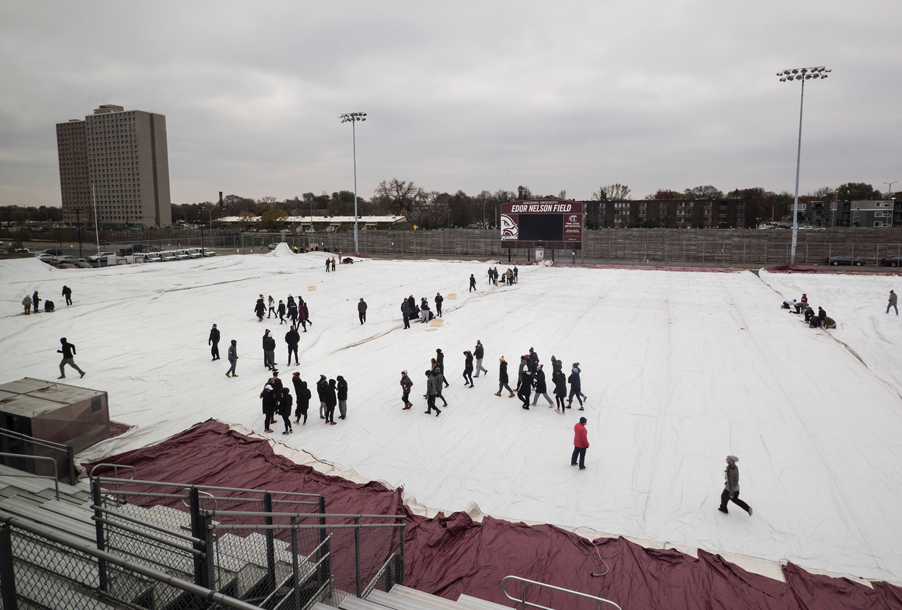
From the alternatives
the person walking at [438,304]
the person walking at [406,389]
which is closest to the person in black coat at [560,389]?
the person walking at [406,389]

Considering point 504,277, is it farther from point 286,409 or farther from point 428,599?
point 428,599

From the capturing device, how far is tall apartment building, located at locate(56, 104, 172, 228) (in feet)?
92.6

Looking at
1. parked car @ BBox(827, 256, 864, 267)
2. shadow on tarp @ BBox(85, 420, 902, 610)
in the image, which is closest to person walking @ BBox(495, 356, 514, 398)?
shadow on tarp @ BBox(85, 420, 902, 610)

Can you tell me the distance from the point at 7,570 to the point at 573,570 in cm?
664

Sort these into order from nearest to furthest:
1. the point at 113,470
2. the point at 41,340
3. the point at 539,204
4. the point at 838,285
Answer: the point at 113,470 < the point at 41,340 < the point at 838,285 < the point at 539,204

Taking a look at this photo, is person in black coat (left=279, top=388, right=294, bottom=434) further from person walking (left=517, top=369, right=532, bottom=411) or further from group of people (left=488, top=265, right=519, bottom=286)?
group of people (left=488, top=265, right=519, bottom=286)

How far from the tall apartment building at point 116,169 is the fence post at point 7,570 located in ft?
69.2

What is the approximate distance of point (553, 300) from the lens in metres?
30.8

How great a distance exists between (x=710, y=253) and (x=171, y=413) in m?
57.9

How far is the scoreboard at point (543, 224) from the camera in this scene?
49.3 metres

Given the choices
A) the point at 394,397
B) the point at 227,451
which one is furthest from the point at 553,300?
the point at 227,451

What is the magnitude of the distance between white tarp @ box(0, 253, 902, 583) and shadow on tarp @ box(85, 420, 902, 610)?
2.14ft

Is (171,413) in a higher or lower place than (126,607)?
lower

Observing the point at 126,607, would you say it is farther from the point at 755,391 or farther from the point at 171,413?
the point at 755,391
